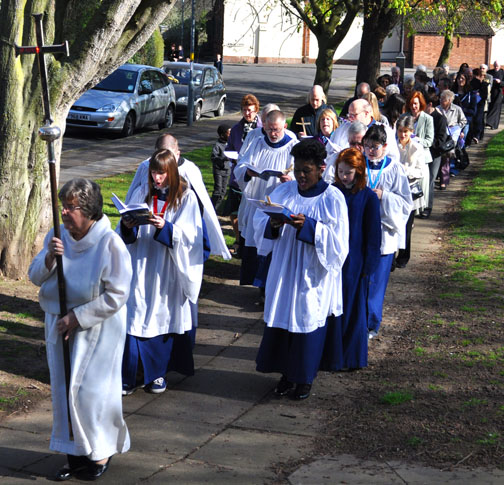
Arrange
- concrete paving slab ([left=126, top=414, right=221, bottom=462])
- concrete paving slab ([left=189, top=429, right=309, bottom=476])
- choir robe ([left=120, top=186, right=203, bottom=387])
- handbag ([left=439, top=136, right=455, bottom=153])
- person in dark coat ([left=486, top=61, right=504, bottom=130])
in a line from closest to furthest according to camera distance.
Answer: concrete paving slab ([left=189, top=429, right=309, bottom=476]) → concrete paving slab ([left=126, top=414, right=221, bottom=462]) → choir robe ([left=120, top=186, right=203, bottom=387]) → handbag ([left=439, top=136, right=455, bottom=153]) → person in dark coat ([left=486, top=61, right=504, bottom=130])

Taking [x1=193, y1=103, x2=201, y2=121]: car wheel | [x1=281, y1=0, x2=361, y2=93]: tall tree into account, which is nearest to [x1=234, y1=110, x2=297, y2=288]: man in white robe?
[x1=281, y1=0, x2=361, y2=93]: tall tree

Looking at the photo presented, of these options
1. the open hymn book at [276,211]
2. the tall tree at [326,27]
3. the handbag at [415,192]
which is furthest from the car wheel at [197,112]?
the open hymn book at [276,211]

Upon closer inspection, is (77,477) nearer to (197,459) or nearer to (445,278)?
(197,459)

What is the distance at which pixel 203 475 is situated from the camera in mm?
5664

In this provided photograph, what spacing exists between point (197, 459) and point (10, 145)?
185 inches

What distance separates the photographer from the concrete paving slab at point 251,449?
587 centimetres

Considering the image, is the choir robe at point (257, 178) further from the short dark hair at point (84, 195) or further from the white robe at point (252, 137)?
the short dark hair at point (84, 195)

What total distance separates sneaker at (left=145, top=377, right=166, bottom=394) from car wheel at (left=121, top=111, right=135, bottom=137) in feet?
50.9

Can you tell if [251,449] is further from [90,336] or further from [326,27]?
[326,27]

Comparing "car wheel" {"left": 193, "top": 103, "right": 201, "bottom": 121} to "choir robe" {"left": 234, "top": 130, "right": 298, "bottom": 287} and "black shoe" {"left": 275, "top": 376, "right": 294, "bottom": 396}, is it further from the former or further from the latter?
"black shoe" {"left": 275, "top": 376, "right": 294, "bottom": 396}

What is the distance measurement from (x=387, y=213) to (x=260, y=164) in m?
1.86

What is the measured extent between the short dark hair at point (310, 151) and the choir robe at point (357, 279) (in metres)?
0.74

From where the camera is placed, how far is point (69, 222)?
5.25 meters

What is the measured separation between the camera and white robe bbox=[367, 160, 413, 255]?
8.38m
